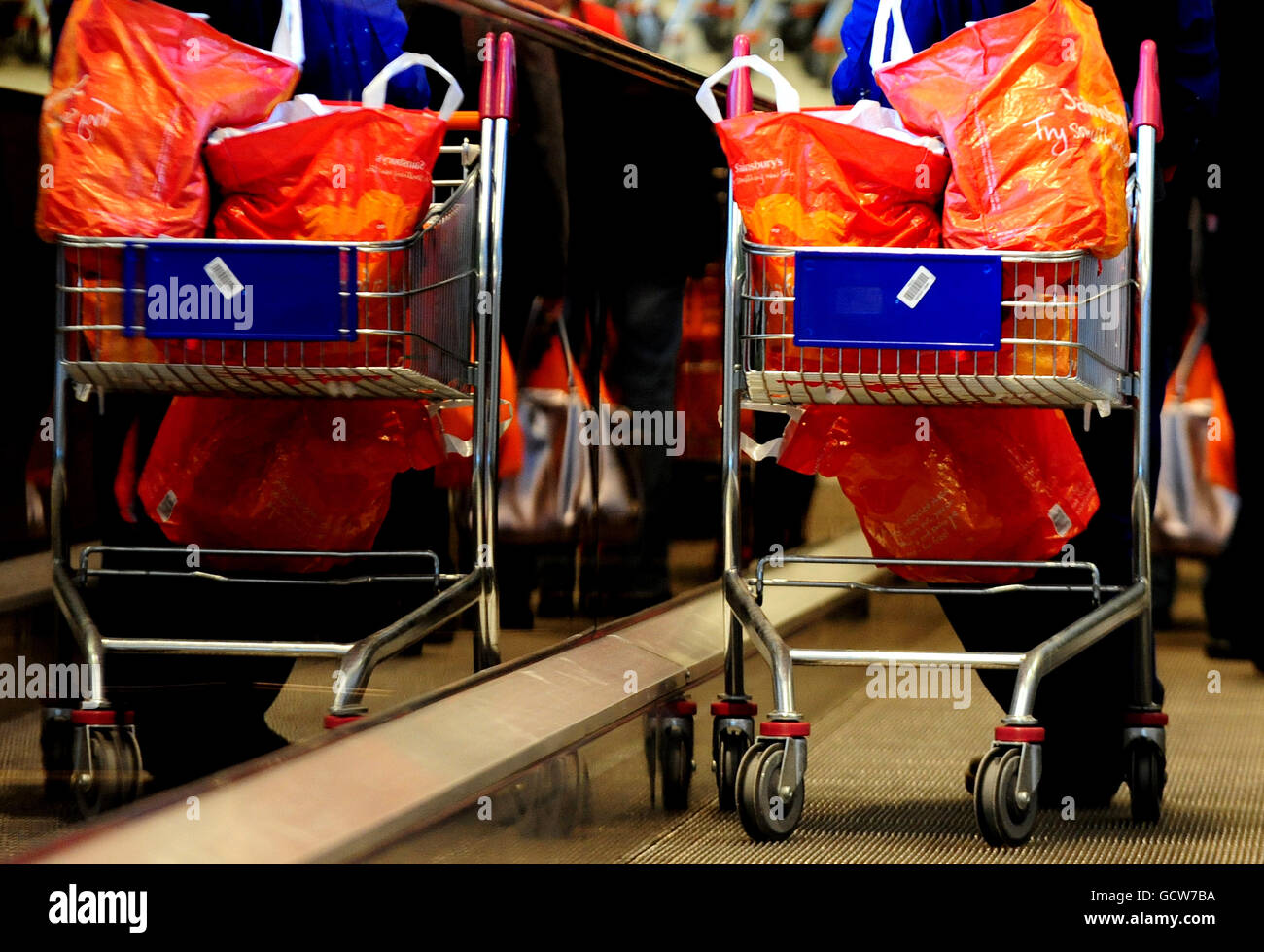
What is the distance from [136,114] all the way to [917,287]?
3.53 ft

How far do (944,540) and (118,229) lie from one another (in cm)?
131

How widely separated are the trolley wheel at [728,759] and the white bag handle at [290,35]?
1222mm

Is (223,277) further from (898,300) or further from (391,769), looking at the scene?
(898,300)

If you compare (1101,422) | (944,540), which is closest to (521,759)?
(944,540)

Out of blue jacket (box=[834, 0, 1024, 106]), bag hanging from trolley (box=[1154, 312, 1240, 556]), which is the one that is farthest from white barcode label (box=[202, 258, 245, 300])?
bag hanging from trolley (box=[1154, 312, 1240, 556])

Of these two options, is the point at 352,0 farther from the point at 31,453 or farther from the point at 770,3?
the point at 770,3

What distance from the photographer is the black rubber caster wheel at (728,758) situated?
2.54m

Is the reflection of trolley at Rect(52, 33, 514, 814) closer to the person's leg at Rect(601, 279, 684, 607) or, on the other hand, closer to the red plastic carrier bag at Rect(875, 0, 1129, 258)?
the red plastic carrier bag at Rect(875, 0, 1129, 258)

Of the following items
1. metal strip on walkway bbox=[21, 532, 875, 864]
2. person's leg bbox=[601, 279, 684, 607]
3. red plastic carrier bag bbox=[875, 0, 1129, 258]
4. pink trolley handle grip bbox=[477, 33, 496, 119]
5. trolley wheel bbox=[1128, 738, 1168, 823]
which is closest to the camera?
metal strip on walkway bbox=[21, 532, 875, 864]

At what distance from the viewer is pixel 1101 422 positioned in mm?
2846

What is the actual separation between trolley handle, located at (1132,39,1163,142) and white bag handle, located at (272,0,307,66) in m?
1.27

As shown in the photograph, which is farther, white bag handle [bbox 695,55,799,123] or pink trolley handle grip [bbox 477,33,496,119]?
pink trolley handle grip [bbox 477,33,496,119]

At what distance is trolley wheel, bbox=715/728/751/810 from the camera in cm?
254

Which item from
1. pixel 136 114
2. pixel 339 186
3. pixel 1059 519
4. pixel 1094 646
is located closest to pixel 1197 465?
pixel 1094 646
